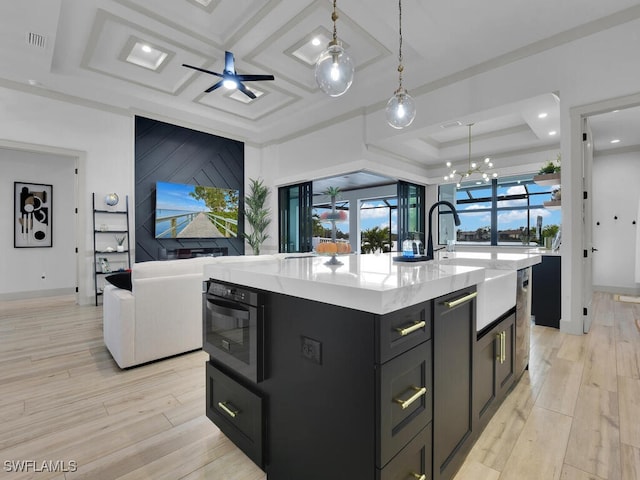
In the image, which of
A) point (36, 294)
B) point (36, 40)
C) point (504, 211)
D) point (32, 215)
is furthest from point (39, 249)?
point (504, 211)

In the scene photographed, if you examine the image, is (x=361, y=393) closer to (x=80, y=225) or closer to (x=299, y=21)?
(x=299, y=21)

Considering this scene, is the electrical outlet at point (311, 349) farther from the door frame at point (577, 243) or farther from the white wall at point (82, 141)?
the white wall at point (82, 141)

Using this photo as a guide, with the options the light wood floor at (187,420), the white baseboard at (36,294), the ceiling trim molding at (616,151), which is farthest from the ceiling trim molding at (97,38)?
the ceiling trim molding at (616,151)

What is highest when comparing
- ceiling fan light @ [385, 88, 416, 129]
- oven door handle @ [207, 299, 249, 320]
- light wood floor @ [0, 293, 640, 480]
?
ceiling fan light @ [385, 88, 416, 129]

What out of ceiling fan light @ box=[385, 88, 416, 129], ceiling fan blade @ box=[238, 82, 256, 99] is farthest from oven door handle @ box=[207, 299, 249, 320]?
ceiling fan blade @ box=[238, 82, 256, 99]

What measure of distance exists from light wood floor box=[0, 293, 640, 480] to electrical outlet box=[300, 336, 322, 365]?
73 cm

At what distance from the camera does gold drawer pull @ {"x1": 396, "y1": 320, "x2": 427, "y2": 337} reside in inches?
38.3

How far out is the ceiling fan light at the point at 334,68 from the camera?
2.08 metres

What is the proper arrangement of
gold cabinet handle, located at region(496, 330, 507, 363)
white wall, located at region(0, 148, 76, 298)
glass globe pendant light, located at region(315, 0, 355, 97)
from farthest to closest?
1. white wall, located at region(0, 148, 76, 298)
2. glass globe pendant light, located at region(315, 0, 355, 97)
3. gold cabinet handle, located at region(496, 330, 507, 363)

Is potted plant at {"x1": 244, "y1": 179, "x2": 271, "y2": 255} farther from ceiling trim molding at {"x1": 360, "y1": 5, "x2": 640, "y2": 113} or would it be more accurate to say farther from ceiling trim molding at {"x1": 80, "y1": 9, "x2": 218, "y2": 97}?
ceiling trim molding at {"x1": 360, "y1": 5, "x2": 640, "y2": 113}

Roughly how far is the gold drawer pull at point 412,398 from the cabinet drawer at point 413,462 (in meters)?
0.15

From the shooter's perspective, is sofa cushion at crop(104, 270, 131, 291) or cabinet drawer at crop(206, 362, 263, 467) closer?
cabinet drawer at crop(206, 362, 263, 467)

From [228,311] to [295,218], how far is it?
594 cm

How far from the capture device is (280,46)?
413cm
